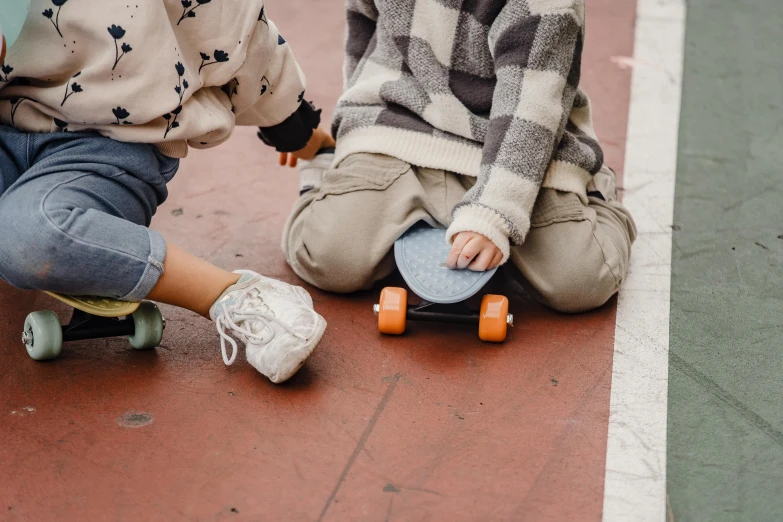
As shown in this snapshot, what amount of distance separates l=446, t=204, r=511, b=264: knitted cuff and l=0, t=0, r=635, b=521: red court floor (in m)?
0.19

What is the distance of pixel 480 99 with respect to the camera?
2002 millimetres

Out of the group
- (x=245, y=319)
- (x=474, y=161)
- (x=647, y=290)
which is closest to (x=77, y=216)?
(x=245, y=319)

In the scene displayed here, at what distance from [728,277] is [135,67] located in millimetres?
1245

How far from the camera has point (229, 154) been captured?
248 centimetres

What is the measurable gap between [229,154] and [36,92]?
829mm

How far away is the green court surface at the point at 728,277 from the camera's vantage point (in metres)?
1.50

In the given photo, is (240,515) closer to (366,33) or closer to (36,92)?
(36,92)

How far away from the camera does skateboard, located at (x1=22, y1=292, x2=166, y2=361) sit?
5.47 ft

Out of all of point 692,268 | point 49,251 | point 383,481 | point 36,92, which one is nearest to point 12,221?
point 49,251

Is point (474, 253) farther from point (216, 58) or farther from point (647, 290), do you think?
→ point (216, 58)

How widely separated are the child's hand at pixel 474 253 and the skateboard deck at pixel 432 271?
0.02 m

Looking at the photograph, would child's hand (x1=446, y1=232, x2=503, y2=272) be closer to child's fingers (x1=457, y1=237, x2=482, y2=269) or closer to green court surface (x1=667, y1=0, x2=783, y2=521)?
child's fingers (x1=457, y1=237, x2=482, y2=269)

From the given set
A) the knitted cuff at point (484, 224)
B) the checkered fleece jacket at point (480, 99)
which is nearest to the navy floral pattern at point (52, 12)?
the checkered fleece jacket at point (480, 99)

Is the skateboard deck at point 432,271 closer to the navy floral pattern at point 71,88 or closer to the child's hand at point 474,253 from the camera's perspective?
the child's hand at point 474,253
